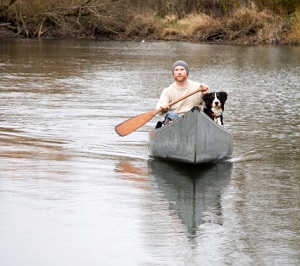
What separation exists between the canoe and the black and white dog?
29 cm

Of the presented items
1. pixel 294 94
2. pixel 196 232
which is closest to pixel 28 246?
pixel 196 232

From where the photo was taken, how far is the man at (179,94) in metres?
11.6

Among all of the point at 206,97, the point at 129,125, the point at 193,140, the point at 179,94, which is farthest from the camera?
the point at 129,125

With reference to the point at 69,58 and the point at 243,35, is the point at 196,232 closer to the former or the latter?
the point at 69,58

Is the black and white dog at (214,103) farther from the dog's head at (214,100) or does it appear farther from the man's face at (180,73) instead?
the man's face at (180,73)

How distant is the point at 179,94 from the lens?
1170cm

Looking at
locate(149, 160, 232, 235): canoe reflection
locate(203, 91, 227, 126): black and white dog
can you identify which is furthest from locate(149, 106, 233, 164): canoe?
locate(203, 91, 227, 126): black and white dog

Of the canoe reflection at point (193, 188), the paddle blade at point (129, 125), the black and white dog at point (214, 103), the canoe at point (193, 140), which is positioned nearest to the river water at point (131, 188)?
the canoe reflection at point (193, 188)

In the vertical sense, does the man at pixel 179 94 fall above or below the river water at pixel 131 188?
above

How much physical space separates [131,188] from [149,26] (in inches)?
1530

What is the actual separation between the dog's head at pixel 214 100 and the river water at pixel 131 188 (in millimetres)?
746

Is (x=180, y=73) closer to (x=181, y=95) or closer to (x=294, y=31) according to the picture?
(x=181, y=95)

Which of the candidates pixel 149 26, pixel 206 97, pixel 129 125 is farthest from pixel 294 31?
pixel 206 97

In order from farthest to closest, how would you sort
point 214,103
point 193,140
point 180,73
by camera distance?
point 180,73, point 214,103, point 193,140
